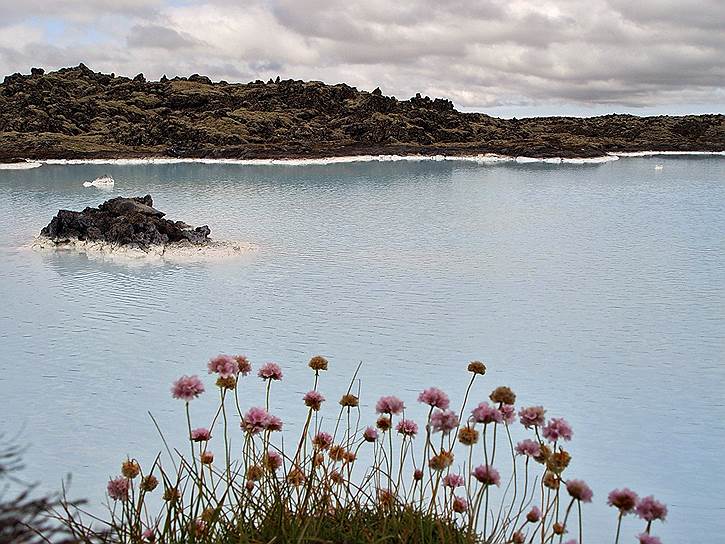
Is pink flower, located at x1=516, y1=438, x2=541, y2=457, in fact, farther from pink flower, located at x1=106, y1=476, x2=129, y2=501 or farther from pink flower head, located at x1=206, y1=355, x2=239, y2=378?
pink flower, located at x1=106, y1=476, x2=129, y2=501

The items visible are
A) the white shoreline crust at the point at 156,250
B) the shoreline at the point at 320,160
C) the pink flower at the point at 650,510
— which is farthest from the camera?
the shoreline at the point at 320,160

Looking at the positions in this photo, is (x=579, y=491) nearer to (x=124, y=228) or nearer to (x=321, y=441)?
(x=321, y=441)

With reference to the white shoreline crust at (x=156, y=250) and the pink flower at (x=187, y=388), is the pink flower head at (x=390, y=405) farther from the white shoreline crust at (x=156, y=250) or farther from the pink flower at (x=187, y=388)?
the white shoreline crust at (x=156, y=250)

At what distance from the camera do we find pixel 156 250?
532 inches

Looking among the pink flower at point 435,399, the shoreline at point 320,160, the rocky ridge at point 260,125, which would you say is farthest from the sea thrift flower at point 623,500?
the rocky ridge at point 260,125

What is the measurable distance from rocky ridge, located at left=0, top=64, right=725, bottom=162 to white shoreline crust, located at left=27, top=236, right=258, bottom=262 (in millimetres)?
31454

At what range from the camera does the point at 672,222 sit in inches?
735

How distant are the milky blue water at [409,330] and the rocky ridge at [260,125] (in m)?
32.0

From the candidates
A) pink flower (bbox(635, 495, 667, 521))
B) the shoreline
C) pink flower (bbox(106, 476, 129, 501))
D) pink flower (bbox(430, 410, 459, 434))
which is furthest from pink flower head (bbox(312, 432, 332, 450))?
the shoreline

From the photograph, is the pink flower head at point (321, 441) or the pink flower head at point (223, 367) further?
the pink flower head at point (321, 441)

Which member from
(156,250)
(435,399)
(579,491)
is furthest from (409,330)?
(579,491)

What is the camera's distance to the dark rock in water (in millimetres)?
13734

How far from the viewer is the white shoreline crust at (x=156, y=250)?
1335cm

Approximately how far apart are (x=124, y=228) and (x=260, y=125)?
154ft
